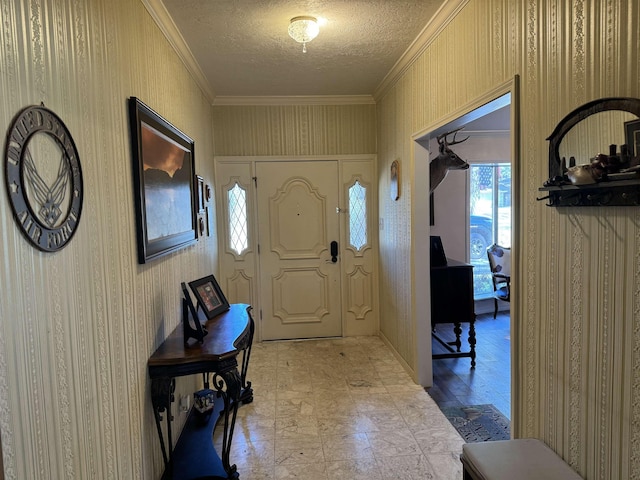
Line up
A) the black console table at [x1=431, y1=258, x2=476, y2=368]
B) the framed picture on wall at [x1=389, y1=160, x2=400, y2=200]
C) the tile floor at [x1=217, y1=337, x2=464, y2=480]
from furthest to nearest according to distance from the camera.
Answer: the black console table at [x1=431, y1=258, x2=476, y2=368] < the framed picture on wall at [x1=389, y1=160, x2=400, y2=200] < the tile floor at [x1=217, y1=337, x2=464, y2=480]

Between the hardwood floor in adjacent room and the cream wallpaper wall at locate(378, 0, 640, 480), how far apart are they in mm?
1285

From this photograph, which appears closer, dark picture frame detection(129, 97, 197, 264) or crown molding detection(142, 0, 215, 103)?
dark picture frame detection(129, 97, 197, 264)

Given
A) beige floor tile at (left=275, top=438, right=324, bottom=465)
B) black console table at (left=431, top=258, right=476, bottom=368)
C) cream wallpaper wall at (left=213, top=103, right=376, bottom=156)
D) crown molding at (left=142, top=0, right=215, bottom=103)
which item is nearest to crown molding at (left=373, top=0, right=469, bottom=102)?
cream wallpaper wall at (left=213, top=103, right=376, bottom=156)

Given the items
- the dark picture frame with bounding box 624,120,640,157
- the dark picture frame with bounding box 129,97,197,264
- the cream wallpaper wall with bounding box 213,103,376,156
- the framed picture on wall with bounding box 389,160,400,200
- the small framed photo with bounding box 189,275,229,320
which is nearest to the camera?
the dark picture frame with bounding box 624,120,640,157

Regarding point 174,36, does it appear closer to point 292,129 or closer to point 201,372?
point 292,129

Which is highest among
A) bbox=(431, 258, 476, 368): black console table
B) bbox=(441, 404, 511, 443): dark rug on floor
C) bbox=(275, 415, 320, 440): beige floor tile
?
bbox=(431, 258, 476, 368): black console table

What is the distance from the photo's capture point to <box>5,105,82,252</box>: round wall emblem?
1.04 meters

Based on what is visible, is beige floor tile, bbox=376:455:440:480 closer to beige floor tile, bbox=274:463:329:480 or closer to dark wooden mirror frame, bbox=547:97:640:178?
beige floor tile, bbox=274:463:329:480

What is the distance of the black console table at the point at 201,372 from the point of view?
2004 millimetres

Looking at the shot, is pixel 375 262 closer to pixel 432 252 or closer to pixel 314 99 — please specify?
pixel 432 252

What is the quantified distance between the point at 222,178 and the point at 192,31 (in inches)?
75.6

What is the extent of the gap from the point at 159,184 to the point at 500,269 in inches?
166

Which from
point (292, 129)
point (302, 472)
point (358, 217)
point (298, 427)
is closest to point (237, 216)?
point (292, 129)

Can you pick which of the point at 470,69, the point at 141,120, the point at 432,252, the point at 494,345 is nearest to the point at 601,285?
the point at 470,69
